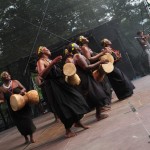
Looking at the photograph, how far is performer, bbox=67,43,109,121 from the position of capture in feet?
20.8

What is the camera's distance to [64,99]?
233 inches

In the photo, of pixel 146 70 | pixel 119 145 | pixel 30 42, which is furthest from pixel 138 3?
pixel 119 145

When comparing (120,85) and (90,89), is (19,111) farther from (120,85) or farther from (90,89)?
(120,85)

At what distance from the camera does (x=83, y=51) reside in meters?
7.43

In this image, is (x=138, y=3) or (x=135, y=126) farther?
(x=138, y=3)

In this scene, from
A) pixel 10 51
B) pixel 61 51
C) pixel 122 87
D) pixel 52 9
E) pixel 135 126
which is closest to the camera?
pixel 135 126

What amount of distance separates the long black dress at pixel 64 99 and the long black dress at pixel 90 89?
432mm

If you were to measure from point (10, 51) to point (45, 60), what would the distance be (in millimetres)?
22211

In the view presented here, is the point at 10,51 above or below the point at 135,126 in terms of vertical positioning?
above

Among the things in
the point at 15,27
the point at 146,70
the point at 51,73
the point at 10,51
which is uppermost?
the point at 15,27

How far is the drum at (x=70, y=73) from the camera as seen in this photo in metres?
5.87

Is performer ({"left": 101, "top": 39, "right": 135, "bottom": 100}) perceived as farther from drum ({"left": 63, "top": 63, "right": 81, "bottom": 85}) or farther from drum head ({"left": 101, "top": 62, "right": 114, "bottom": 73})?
drum ({"left": 63, "top": 63, "right": 81, "bottom": 85})

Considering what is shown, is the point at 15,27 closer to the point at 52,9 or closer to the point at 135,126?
the point at 52,9

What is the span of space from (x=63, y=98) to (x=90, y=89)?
0.72 metres
